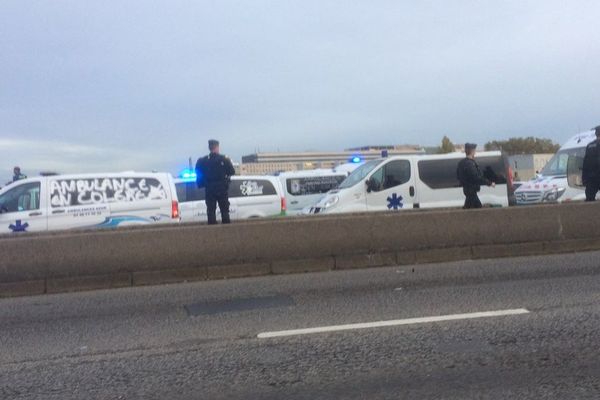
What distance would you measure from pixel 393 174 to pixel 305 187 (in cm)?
598

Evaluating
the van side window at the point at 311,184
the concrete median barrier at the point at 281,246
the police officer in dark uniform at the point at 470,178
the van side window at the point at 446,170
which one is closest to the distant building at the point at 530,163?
the van side window at the point at 311,184

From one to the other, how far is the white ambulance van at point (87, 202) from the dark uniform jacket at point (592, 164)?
27.2 feet

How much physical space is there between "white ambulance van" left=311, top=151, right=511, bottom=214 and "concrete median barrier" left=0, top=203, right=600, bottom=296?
17.0 ft

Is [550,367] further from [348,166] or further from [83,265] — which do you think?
[348,166]

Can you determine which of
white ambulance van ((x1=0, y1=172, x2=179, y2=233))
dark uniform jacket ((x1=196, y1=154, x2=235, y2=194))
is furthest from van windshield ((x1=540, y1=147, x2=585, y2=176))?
white ambulance van ((x1=0, y1=172, x2=179, y2=233))

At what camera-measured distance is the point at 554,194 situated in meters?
15.6

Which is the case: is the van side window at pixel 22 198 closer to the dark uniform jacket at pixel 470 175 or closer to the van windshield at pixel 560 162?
the dark uniform jacket at pixel 470 175

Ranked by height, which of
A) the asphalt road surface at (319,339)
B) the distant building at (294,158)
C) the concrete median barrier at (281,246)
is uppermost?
the distant building at (294,158)

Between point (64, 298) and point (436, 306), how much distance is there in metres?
5.01

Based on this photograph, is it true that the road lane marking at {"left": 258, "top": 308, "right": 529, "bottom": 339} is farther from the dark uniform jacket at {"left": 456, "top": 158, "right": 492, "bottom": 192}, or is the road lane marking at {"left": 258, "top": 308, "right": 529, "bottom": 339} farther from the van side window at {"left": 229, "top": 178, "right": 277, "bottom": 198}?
the van side window at {"left": 229, "top": 178, "right": 277, "bottom": 198}

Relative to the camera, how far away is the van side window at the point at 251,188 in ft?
58.9

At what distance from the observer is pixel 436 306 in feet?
25.4

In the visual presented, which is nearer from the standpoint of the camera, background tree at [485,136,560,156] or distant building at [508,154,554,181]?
distant building at [508,154,554,181]

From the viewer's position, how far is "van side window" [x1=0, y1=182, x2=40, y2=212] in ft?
45.2
